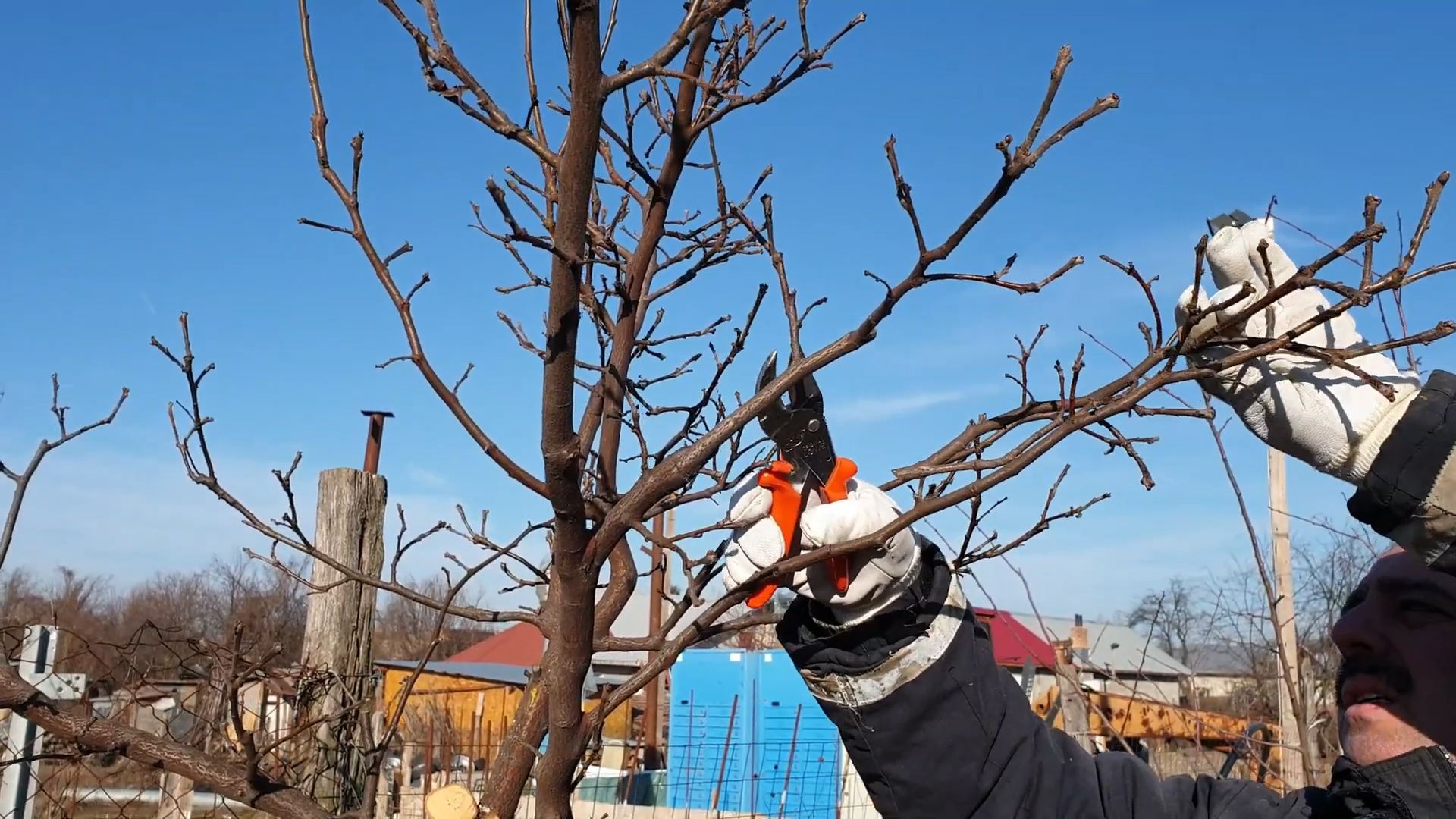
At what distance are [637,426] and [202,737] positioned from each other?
1.77 meters

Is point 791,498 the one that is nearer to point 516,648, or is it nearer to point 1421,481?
point 1421,481

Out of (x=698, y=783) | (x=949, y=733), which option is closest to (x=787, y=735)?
(x=698, y=783)

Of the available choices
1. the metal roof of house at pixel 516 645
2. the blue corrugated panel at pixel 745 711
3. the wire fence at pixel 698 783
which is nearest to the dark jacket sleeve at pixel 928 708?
the wire fence at pixel 698 783

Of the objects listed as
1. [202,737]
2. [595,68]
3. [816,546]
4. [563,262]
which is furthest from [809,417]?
[202,737]

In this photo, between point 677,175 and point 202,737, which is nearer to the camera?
point 677,175

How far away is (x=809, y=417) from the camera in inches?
65.2

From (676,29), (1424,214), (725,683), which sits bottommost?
(725,683)

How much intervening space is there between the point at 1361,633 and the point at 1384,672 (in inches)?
2.8

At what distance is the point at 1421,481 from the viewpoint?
54.3 inches

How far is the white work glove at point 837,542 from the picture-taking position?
5.17ft

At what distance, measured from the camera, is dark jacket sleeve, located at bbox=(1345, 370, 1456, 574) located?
1.37 metres

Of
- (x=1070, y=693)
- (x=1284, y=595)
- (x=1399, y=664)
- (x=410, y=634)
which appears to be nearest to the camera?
(x=1399, y=664)

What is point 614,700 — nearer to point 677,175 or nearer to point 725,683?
point 677,175

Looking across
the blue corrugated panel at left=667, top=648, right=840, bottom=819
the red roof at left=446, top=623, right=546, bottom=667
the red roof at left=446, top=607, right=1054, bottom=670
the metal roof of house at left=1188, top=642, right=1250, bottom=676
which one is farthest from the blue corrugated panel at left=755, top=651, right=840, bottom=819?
the red roof at left=446, top=623, right=546, bottom=667
